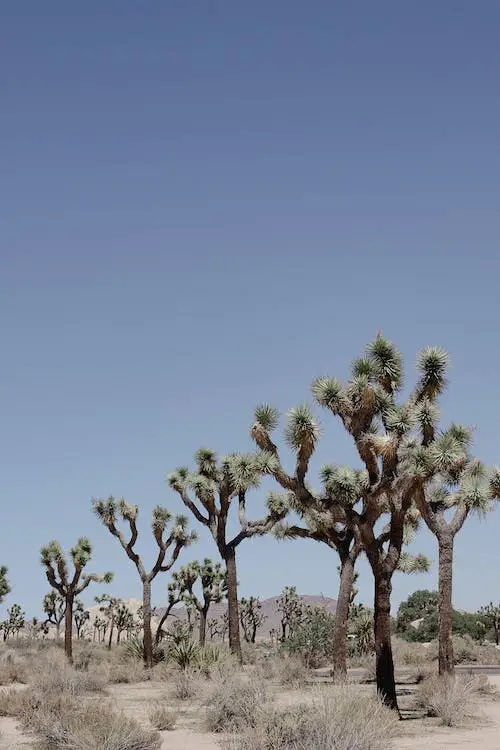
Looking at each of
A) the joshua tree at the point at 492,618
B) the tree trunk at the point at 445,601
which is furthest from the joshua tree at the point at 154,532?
the joshua tree at the point at 492,618

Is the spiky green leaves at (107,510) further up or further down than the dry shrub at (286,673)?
further up

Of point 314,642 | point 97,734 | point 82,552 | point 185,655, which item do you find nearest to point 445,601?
point 185,655

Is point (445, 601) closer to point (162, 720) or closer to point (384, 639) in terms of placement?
point (384, 639)

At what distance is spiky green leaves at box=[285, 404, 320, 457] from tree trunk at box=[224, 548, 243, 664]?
477 inches

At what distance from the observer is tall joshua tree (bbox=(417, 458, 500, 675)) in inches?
787

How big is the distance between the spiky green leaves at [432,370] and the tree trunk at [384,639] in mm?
4195

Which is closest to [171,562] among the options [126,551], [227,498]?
[126,551]

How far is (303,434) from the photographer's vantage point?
1827cm

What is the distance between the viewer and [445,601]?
21188 millimetres

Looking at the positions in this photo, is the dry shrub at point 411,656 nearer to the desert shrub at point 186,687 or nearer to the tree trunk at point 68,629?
the tree trunk at point 68,629

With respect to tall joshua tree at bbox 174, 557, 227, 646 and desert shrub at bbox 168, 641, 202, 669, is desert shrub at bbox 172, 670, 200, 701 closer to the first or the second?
desert shrub at bbox 168, 641, 202, 669

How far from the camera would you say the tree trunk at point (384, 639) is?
1658cm

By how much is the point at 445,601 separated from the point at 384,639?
15.5ft

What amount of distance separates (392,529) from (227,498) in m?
12.5
